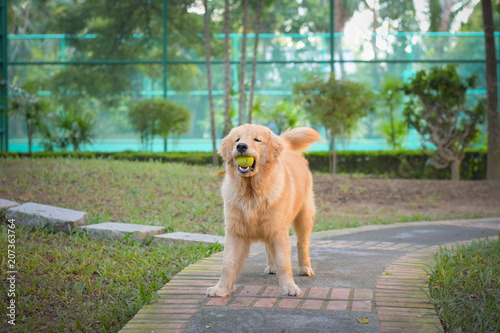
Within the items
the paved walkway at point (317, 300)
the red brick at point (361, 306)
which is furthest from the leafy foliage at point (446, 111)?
the red brick at point (361, 306)

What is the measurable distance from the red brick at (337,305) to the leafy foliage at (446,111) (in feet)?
31.3

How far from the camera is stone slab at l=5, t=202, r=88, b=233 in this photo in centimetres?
559

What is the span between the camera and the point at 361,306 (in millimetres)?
3367

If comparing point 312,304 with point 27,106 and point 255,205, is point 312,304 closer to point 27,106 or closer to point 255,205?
point 255,205

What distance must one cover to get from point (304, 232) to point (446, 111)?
8946 mm

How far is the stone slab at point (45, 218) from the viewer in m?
5.59

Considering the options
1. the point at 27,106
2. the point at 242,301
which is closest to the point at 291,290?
the point at 242,301

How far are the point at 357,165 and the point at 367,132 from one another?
2958 mm

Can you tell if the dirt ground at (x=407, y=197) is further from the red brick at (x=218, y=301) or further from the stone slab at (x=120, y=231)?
the red brick at (x=218, y=301)

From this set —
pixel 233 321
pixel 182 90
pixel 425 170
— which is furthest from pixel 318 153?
pixel 233 321

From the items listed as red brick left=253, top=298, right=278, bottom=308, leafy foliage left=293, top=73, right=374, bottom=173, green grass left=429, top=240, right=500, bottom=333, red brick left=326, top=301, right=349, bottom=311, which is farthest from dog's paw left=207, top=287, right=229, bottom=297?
leafy foliage left=293, top=73, right=374, bottom=173

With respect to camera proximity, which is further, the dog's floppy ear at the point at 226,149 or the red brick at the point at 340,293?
the dog's floppy ear at the point at 226,149

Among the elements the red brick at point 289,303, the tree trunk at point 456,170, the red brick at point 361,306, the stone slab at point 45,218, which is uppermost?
the tree trunk at point 456,170

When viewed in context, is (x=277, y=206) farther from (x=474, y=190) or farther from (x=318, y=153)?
(x=318, y=153)
